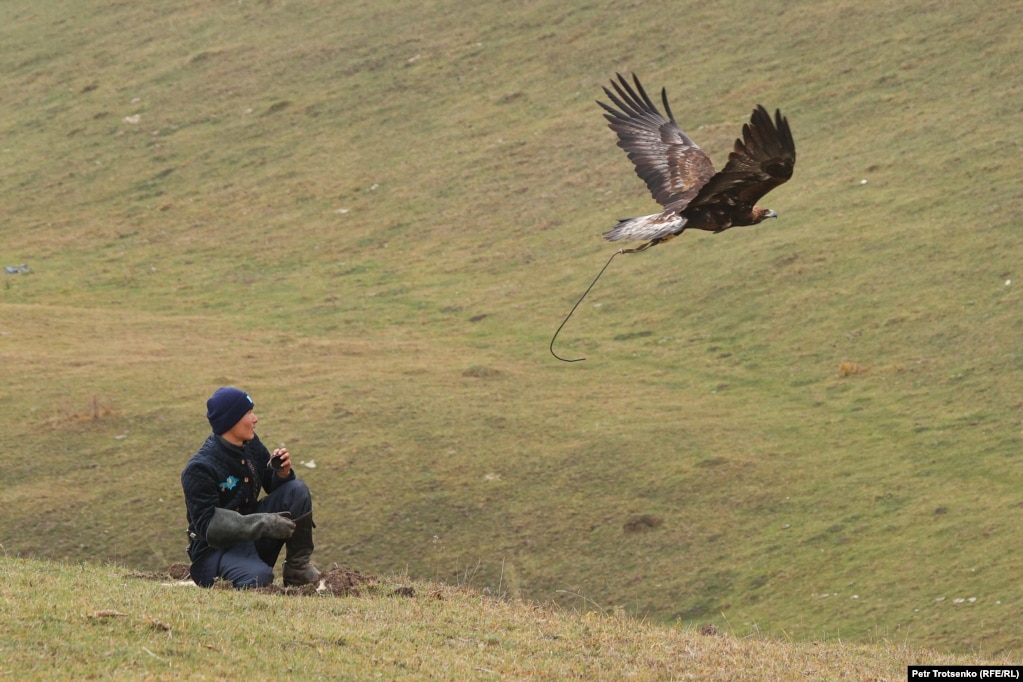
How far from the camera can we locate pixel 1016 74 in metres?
33.7

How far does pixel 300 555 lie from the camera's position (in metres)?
10.0

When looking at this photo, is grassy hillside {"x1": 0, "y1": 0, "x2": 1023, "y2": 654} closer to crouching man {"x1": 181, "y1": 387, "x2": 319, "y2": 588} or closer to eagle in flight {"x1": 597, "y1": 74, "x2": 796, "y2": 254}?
eagle in flight {"x1": 597, "y1": 74, "x2": 796, "y2": 254}

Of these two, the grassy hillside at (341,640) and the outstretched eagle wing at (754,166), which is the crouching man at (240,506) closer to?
the grassy hillside at (341,640)

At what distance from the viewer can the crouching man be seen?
30.1ft

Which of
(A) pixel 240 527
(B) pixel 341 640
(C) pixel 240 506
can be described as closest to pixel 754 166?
(C) pixel 240 506

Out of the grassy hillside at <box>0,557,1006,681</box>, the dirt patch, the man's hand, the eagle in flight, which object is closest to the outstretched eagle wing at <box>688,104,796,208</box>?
the eagle in flight

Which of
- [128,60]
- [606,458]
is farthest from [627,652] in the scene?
[128,60]

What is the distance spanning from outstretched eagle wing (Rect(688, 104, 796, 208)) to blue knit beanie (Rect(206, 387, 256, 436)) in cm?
426

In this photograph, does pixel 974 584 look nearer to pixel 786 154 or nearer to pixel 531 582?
pixel 531 582

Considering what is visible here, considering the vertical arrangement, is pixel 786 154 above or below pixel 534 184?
above

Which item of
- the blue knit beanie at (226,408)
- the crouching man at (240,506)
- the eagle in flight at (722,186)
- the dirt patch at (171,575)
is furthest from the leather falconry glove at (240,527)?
the eagle in flight at (722,186)

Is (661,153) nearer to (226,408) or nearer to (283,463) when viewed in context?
(283,463)

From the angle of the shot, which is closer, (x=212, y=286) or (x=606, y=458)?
(x=606, y=458)

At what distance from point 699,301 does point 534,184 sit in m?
8.92
